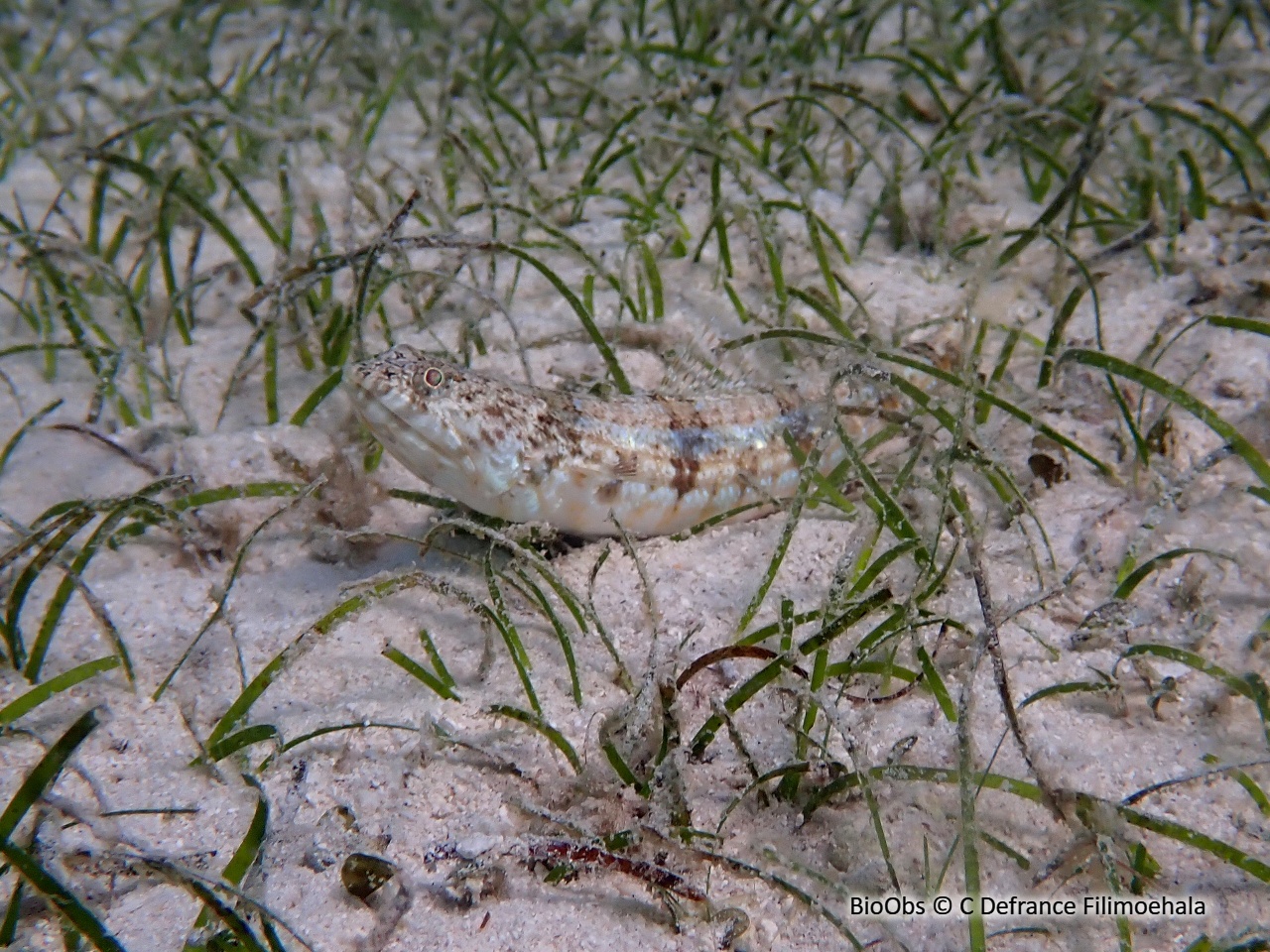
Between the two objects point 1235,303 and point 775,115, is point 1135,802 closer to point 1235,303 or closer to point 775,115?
point 1235,303

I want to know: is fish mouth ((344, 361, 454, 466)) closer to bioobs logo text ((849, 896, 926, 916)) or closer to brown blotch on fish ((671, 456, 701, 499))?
brown blotch on fish ((671, 456, 701, 499))

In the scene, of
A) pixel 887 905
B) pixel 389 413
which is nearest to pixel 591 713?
pixel 887 905

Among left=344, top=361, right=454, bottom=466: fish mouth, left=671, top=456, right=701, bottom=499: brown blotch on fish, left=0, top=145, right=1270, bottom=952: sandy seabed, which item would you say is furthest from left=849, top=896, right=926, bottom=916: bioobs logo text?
left=344, top=361, right=454, bottom=466: fish mouth

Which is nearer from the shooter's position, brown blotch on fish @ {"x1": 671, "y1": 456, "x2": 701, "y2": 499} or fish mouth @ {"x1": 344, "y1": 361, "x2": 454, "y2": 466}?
fish mouth @ {"x1": 344, "y1": 361, "x2": 454, "y2": 466}

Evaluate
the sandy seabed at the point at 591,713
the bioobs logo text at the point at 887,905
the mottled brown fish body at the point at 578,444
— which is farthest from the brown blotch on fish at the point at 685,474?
the bioobs logo text at the point at 887,905

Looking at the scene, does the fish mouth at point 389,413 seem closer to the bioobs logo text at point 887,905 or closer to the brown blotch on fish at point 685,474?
the brown blotch on fish at point 685,474
